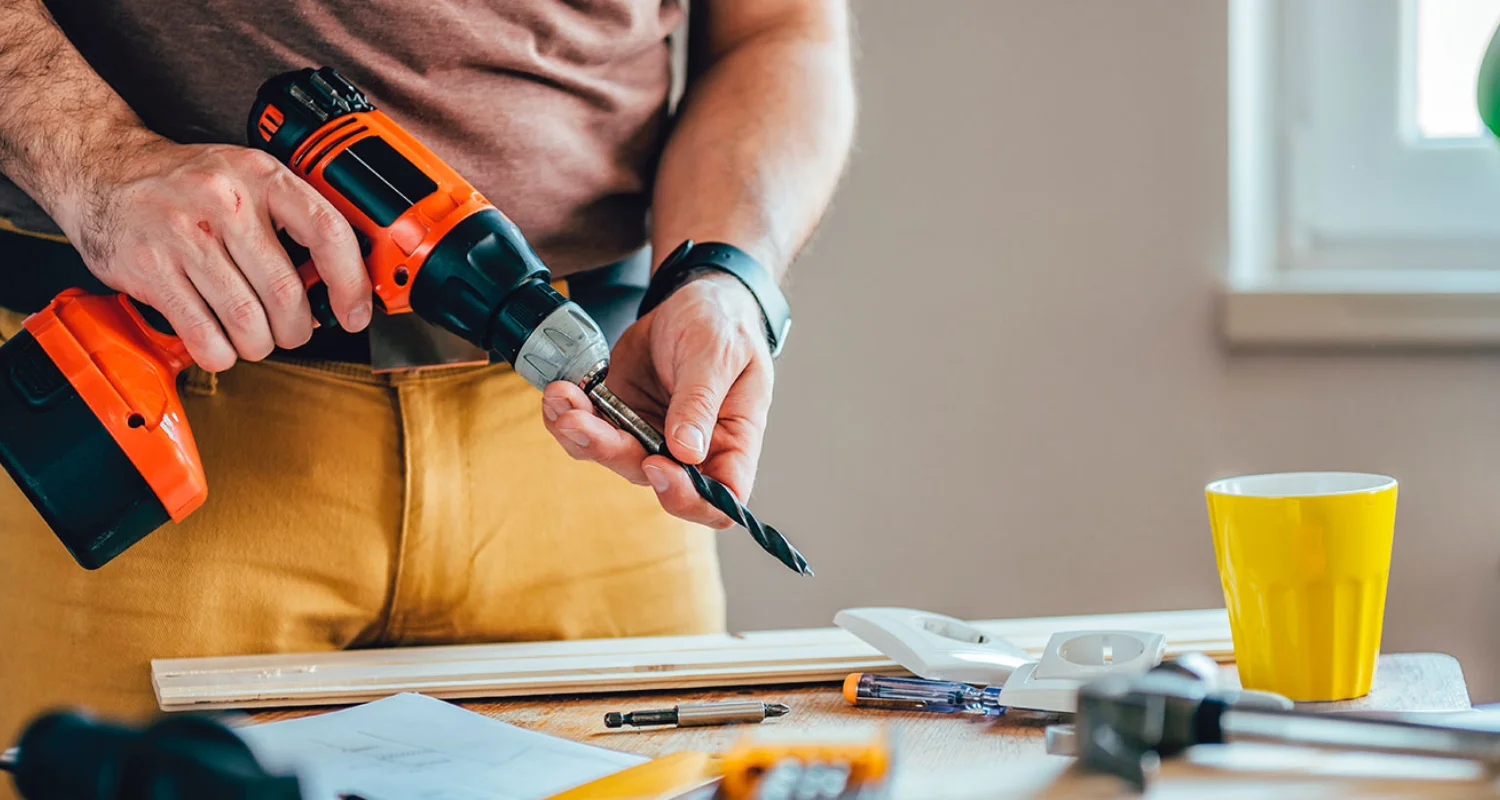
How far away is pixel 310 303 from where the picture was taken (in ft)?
2.48

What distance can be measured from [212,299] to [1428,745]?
2.12 feet

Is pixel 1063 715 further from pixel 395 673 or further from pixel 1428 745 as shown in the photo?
pixel 395 673

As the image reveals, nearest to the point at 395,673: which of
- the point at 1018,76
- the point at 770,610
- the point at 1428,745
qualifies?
the point at 1428,745

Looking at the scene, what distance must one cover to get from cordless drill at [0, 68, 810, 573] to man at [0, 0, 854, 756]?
24 mm

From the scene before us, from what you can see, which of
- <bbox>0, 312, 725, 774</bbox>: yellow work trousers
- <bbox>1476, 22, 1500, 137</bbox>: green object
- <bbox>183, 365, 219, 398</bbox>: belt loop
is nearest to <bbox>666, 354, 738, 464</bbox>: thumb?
<bbox>0, 312, 725, 774</bbox>: yellow work trousers

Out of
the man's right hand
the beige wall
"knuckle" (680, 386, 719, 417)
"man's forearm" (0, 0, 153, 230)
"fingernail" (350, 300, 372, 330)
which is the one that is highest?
"man's forearm" (0, 0, 153, 230)

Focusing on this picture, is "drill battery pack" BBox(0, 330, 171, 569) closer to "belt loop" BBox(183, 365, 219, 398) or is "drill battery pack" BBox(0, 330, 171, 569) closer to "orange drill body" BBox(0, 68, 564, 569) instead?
"orange drill body" BBox(0, 68, 564, 569)

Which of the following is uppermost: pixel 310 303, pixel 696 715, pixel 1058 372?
pixel 310 303

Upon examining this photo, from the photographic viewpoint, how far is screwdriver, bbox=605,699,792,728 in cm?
67

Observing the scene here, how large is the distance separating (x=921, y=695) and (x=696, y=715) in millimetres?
126

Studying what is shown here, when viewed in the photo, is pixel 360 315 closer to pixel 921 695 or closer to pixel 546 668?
pixel 546 668

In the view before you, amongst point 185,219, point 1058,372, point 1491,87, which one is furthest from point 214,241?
point 1058,372

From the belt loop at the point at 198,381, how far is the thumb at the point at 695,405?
13.6 inches

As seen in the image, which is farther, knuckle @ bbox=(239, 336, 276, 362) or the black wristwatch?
the black wristwatch
